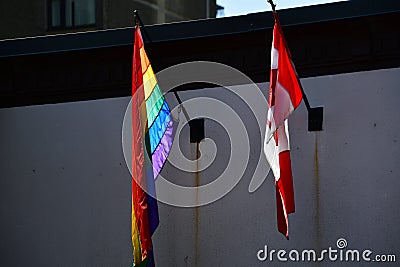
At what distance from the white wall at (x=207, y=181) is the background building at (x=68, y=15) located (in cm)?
1381

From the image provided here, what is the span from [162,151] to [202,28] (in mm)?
1579

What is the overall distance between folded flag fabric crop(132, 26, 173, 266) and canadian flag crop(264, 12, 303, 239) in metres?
1.19

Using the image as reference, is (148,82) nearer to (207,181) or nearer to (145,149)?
(145,149)

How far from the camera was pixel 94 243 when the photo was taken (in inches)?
451

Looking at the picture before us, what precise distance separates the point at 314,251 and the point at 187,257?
1.49 m

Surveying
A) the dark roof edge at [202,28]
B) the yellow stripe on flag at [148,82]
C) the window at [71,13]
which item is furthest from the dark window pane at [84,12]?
the yellow stripe on flag at [148,82]

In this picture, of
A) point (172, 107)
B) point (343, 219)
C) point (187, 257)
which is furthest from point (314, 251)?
point (172, 107)

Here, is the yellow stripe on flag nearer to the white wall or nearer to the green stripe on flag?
the green stripe on flag

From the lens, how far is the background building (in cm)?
2570

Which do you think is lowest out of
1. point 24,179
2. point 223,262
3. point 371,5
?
point 223,262

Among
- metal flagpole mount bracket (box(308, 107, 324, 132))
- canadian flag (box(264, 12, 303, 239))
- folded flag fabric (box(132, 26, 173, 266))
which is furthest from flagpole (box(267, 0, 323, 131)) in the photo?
folded flag fabric (box(132, 26, 173, 266))

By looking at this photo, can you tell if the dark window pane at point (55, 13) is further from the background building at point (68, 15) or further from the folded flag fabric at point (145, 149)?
the folded flag fabric at point (145, 149)

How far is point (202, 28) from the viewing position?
10922mm

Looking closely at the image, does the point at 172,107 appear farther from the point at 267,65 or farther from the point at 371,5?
the point at 371,5
